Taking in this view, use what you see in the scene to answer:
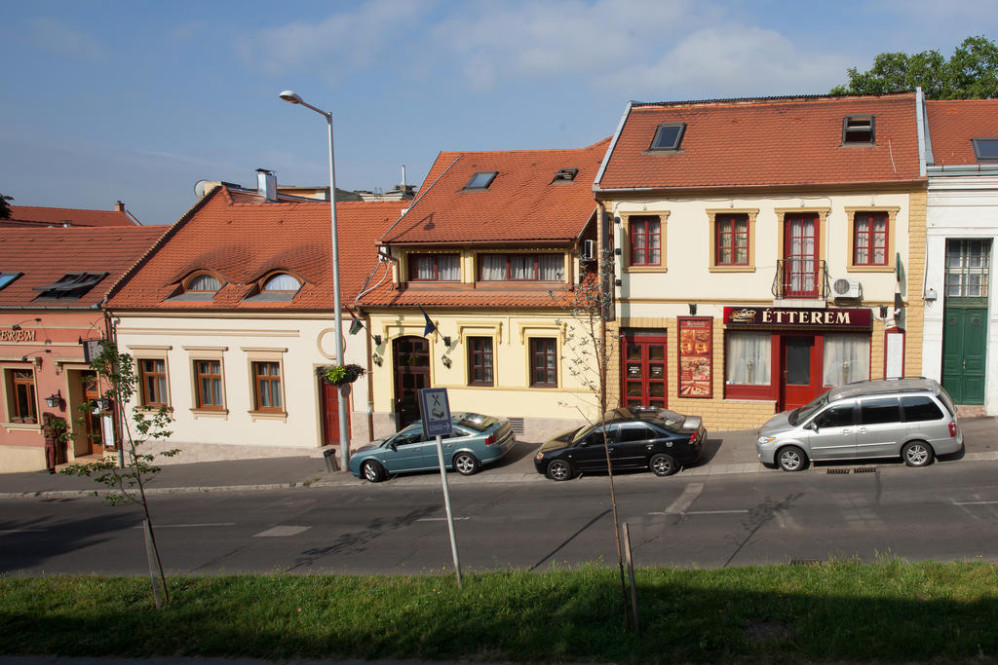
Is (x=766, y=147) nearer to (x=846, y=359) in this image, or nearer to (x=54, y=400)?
(x=846, y=359)

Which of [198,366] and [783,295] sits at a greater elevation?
[783,295]

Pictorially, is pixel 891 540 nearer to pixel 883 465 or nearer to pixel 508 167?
pixel 883 465

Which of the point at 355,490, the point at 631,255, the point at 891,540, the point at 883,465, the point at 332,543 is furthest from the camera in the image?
the point at 631,255

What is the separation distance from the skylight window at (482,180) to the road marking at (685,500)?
1334cm

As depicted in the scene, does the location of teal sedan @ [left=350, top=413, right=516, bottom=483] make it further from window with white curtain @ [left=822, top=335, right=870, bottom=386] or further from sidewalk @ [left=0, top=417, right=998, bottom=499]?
window with white curtain @ [left=822, top=335, right=870, bottom=386]

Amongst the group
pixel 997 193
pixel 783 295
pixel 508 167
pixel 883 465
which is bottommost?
pixel 883 465

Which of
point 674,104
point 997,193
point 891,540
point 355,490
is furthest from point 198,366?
point 997,193

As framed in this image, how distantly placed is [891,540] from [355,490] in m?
13.0

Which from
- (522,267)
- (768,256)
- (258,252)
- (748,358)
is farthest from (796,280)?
(258,252)

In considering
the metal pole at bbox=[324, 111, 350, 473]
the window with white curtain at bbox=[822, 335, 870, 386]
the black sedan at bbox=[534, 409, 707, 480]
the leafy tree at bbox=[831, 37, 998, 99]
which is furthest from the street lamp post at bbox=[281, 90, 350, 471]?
the leafy tree at bbox=[831, 37, 998, 99]

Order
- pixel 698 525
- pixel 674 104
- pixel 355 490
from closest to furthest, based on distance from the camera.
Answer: pixel 698 525 < pixel 355 490 < pixel 674 104

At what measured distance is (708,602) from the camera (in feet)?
28.6

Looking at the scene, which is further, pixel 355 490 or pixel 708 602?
pixel 355 490

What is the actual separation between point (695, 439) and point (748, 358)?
4512 mm
